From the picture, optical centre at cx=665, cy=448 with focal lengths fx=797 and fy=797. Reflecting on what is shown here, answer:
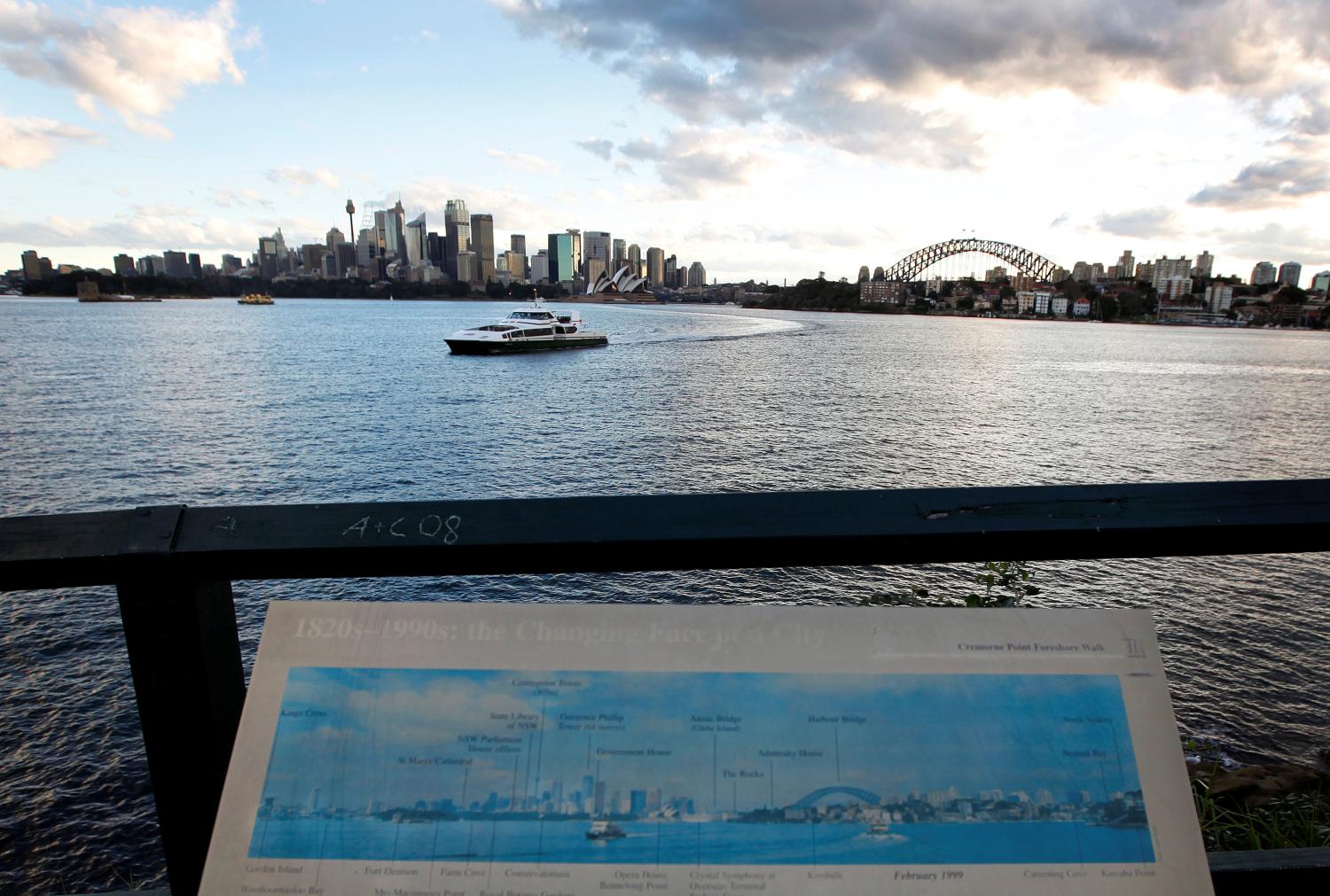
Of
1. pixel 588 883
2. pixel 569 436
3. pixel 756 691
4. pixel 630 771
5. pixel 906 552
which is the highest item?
pixel 906 552

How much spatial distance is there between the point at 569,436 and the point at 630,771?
25.5 meters

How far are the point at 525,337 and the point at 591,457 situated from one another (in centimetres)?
3444

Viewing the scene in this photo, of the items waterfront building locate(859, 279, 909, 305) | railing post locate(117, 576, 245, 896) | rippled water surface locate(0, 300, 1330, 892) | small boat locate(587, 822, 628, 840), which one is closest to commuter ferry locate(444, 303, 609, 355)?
rippled water surface locate(0, 300, 1330, 892)

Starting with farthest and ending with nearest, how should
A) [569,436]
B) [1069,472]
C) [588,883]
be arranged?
[569,436], [1069,472], [588,883]

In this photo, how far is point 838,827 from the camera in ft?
3.98

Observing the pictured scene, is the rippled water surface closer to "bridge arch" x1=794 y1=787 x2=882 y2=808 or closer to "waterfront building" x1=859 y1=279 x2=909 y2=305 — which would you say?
"bridge arch" x1=794 y1=787 x2=882 y2=808

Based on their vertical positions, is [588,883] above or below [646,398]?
above

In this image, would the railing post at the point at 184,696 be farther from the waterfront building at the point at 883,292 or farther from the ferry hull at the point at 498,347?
the waterfront building at the point at 883,292

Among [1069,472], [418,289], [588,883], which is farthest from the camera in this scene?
[418,289]

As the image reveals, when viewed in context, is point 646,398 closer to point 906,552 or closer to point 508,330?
point 508,330

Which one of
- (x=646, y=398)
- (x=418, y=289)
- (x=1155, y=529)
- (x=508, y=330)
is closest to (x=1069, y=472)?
(x=646, y=398)

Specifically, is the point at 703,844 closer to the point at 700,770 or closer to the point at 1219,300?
the point at 700,770

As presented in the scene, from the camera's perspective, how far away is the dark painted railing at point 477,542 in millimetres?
1344

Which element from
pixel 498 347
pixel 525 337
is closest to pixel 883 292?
pixel 525 337
